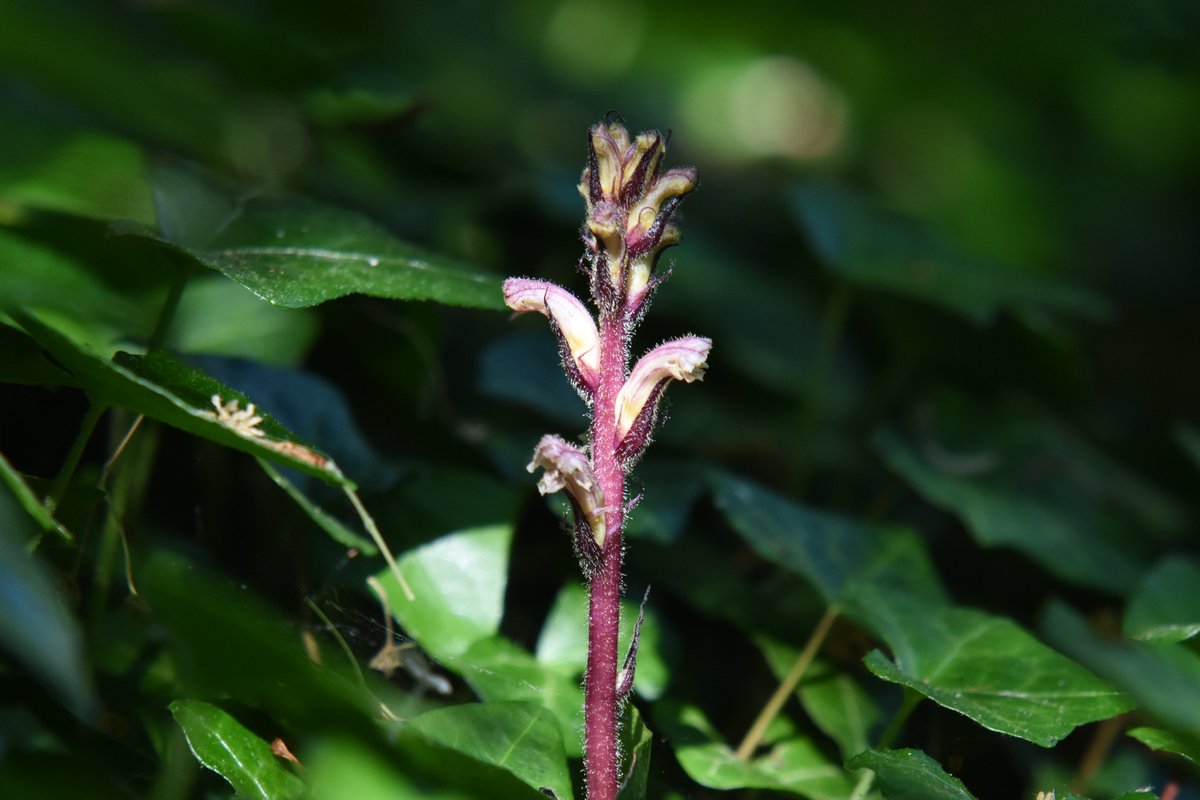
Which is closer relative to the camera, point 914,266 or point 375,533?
point 375,533

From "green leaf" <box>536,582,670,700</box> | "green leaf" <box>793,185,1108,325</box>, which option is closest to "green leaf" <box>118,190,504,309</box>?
"green leaf" <box>536,582,670,700</box>

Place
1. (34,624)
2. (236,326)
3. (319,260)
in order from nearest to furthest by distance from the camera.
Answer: (34,624) → (319,260) → (236,326)

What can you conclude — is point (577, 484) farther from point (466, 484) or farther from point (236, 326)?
point (236, 326)

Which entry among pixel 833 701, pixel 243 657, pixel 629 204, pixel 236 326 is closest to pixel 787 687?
pixel 833 701

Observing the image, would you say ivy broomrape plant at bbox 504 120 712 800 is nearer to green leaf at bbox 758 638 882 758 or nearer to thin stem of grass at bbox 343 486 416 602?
thin stem of grass at bbox 343 486 416 602

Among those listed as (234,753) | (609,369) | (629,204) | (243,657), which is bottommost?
(234,753)

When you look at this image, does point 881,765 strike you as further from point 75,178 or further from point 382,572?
point 75,178
